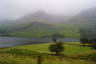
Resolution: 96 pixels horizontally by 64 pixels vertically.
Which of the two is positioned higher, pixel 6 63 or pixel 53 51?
pixel 6 63

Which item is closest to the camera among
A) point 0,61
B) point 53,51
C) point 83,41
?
point 0,61

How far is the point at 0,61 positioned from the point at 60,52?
53.7 metres

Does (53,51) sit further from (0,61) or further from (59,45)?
(0,61)

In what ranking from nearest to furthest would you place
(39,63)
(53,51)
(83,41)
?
1. (39,63)
2. (53,51)
3. (83,41)

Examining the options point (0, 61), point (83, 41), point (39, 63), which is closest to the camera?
point (39, 63)

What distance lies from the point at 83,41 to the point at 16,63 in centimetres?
9097

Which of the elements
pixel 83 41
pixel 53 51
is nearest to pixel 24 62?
pixel 53 51

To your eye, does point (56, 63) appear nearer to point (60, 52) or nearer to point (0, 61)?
point (0, 61)

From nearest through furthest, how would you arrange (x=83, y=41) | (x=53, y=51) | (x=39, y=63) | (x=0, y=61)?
1. (x=39, y=63)
2. (x=0, y=61)
3. (x=53, y=51)
4. (x=83, y=41)

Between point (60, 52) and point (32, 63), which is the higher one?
point (32, 63)

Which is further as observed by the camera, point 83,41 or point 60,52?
point 83,41

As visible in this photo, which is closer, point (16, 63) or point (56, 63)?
point (16, 63)

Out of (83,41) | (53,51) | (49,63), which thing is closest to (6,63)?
(49,63)

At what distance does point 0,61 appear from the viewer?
15328 millimetres
